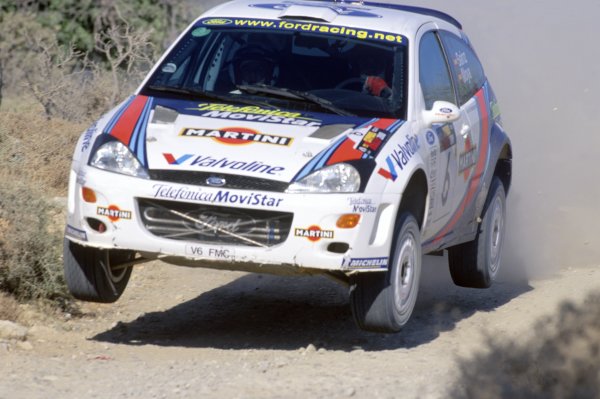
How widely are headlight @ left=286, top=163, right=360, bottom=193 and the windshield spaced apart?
943 mm

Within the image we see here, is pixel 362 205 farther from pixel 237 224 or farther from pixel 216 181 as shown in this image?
pixel 216 181

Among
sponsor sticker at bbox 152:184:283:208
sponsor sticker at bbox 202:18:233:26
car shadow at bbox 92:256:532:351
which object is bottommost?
car shadow at bbox 92:256:532:351

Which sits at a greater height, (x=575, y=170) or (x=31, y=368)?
Result: (x=31, y=368)

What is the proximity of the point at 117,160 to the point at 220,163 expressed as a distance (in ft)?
1.88

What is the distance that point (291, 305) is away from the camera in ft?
30.5

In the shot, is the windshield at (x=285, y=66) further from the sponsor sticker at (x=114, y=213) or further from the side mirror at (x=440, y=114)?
the sponsor sticker at (x=114, y=213)

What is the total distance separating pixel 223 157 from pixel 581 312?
2.40 m

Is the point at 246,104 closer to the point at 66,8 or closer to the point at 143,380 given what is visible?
the point at 143,380

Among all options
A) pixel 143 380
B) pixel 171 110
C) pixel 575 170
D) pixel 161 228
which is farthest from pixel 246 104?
pixel 575 170

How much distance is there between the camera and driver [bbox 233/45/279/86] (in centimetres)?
814

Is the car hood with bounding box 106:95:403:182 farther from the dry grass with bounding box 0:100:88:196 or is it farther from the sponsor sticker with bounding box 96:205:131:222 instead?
the dry grass with bounding box 0:100:88:196

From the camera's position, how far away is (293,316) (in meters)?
8.88

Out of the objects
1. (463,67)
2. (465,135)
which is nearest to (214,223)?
(465,135)

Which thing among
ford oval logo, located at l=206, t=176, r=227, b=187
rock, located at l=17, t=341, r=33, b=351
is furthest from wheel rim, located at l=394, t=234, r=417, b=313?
rock, located at l=17, t=341, r=33, b=351
